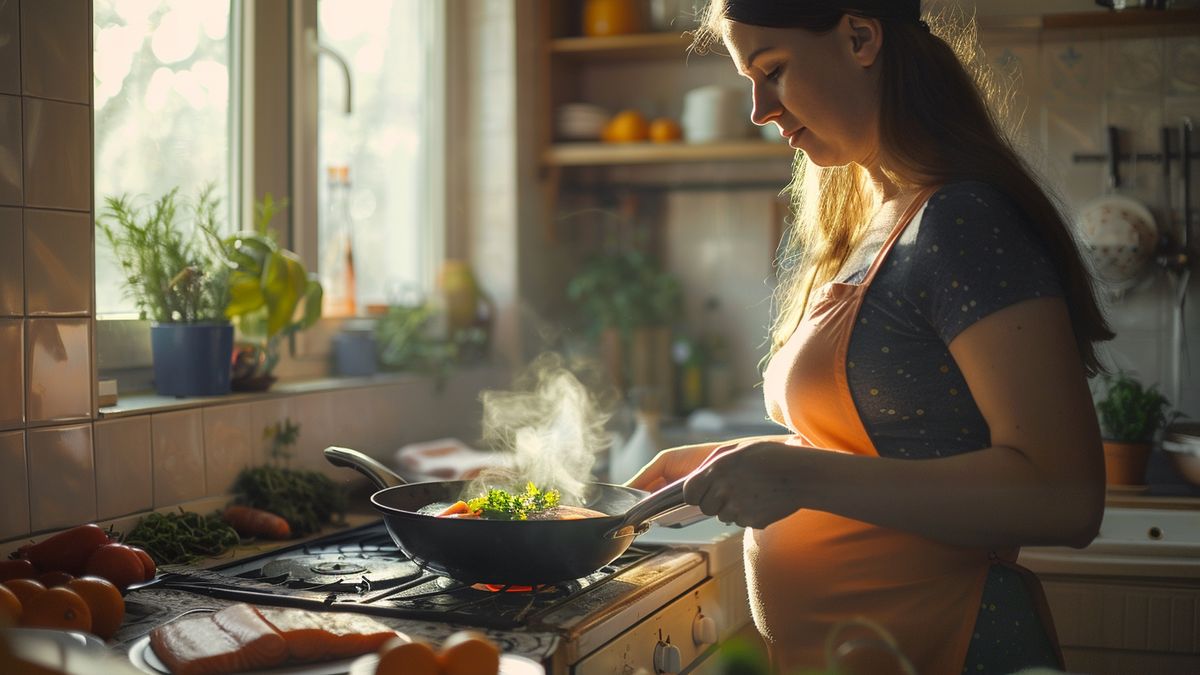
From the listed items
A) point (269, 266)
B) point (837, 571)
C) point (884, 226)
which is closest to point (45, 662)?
point (837, 571)

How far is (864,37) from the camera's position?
45.6 inches

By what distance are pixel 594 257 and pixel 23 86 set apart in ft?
5.93

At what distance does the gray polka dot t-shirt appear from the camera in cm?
101

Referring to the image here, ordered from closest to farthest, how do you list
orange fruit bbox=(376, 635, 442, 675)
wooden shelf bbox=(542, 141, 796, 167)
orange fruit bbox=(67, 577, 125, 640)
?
orange fruit bbox=(376, 635, 442, 675) → orange fruit bbox=(67, 577, 125, 640) → wooden shelf bbox=(542, 141, 796, 167)

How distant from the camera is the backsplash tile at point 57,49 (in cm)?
135

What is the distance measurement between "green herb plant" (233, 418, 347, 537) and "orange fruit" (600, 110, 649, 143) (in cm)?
134

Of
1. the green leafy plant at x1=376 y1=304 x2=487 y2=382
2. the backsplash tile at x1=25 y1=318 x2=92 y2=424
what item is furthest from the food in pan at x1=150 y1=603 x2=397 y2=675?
the green leafy plant at x1=376 y1=304 x2=487 y2=382

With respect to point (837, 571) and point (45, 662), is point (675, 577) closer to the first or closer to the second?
point (837, 571)

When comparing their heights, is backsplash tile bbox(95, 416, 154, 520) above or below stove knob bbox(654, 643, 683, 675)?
above

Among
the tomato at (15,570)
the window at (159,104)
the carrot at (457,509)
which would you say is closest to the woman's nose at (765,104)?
the carrot at (457,509)

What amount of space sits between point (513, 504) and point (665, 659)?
281 mm

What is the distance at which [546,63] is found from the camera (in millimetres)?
2855

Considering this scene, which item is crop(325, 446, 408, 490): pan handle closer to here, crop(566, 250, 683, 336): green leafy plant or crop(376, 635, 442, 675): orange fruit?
→ crop(376, 635, 442, 675): orange fruit

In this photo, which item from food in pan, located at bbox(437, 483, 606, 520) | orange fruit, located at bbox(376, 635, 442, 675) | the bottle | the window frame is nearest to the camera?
orange fruit, located at bbox(376, 635, 442, 675)
